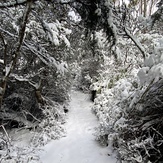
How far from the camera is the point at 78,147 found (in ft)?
17.8

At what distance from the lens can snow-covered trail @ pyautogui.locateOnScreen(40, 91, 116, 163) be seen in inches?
192

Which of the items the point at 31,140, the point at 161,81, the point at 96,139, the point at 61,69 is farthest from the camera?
the point at 31,140

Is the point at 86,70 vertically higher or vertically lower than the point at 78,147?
higher

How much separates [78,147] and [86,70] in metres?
5.92

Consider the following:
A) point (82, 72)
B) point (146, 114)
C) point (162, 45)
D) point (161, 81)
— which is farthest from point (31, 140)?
point (82, 72)

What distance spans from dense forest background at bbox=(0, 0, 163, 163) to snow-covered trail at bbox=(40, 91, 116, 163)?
318mm

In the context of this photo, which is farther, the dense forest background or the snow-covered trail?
the snow-covered trail

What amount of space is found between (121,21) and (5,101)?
16.9ft

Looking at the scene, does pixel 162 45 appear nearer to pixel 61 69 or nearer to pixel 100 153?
pixel 61 69

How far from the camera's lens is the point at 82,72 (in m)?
11.2

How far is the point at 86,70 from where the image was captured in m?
10.9

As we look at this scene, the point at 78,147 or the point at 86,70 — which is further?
the point at 86,70

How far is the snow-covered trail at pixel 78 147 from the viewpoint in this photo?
487 cm

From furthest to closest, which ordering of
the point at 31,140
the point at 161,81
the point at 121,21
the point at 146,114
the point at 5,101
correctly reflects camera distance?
the point at 5,101
the point at 31,140
the point at 146,114
the point at 161,81
the point at 121,21
